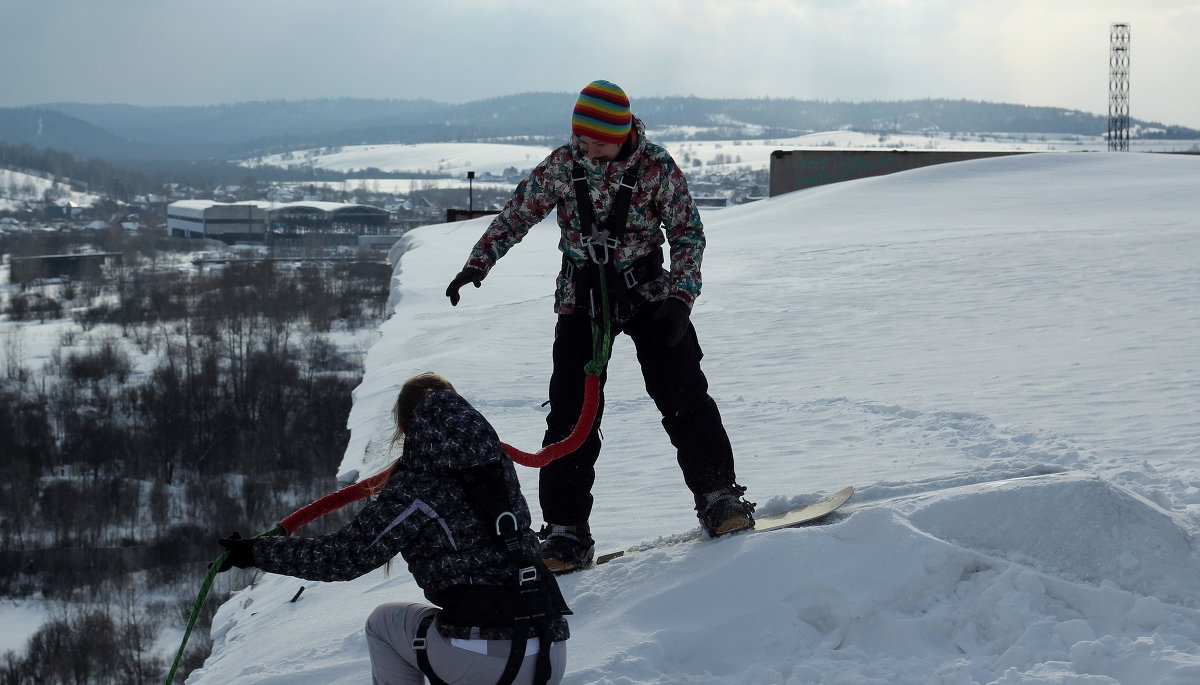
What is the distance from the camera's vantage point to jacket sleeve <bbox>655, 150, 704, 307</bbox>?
380cm

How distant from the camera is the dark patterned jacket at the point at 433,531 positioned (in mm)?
2748

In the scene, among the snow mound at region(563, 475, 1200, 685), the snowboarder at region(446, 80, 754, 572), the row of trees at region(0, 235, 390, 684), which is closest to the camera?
the snow mound at region(563, 475, 1200, 685)

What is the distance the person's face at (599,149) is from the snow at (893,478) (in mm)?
1421

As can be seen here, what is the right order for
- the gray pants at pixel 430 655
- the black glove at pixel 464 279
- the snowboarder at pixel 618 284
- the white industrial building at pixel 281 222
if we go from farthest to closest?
the white industrial building at pixel 281 222
the black glove at pixel 464 279
the snowboarder at pixel 618 284
the gray pants at pixel 430 655

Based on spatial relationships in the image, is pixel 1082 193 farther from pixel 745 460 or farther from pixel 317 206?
pixel 317 206

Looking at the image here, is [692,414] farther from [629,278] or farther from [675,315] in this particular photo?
[629,278]

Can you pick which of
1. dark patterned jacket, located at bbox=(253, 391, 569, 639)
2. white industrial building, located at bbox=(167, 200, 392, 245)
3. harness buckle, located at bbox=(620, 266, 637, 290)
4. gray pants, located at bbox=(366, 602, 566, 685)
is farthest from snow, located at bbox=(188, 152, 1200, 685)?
white industrial building, located at bbox=(167, 200, 392, 245)

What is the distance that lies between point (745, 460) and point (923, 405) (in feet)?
4.14

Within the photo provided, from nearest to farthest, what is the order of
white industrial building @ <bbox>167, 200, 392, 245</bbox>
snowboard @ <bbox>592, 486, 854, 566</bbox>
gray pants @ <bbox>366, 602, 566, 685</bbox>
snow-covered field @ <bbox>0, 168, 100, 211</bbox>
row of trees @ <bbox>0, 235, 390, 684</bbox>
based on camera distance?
gray pants @ <bbox>366, 602, 566, 685</bbox> < snowboard @ <bbox>592, 486, 854, 566</bbox> < row of trees @ <bbox>0, 235, 390, 684</bbox> < white industrial building @ <bbox>167, 200, 392, 245</bbox> < snow-covered field @ <bbox>0, 168, 100, 211</bbox>

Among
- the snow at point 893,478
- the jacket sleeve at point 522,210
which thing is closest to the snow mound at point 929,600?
the snow at point 893,478

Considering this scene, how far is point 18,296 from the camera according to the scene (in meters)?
74.1

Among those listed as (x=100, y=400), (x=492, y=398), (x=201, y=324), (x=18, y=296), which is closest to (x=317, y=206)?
(x=18, y=296)

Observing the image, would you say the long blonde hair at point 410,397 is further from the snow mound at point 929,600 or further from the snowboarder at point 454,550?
the snow mound at point 929,600

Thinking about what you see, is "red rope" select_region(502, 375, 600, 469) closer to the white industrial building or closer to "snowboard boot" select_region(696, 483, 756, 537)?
"snowboard boot" select_region(696, 483, 756, 537)
